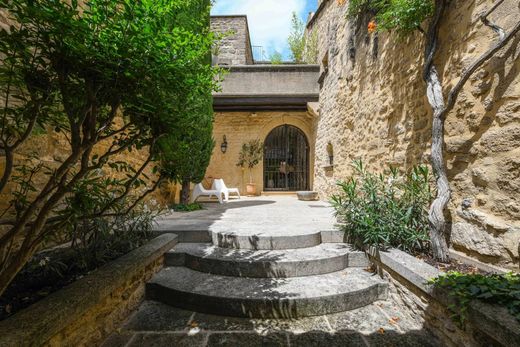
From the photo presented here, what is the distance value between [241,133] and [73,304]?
324 inches

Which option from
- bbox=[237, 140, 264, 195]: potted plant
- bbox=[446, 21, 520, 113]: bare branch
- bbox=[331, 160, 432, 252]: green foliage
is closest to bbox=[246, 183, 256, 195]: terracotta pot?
bbox=[237, 140, 264, 195]: potted plant

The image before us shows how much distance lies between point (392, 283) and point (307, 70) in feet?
23.6

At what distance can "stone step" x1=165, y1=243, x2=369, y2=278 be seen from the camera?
2336mm

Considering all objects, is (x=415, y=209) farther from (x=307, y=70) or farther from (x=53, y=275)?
(x=307, y=70)

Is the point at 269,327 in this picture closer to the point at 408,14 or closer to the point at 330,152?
the point at 408,14

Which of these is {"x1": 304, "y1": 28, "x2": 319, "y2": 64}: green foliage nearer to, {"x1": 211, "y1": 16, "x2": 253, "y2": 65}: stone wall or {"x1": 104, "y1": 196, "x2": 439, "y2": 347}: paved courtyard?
{"x1": 211, "y1": 16, "x2": 253, "y2": 65}: stone wall

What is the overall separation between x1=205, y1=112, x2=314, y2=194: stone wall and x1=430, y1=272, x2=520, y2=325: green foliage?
24.6ft

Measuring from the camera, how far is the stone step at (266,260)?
234cm

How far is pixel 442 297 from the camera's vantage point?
1611 millimetres

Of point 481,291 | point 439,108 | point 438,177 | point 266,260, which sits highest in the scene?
point 439,108

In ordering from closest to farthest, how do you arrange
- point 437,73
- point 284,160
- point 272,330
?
point 272,330
point 437,73
point 284,160

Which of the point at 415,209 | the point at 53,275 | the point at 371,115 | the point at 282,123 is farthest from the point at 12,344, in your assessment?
the point at 282,123

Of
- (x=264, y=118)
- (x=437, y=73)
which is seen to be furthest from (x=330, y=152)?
(x=437, y=73)

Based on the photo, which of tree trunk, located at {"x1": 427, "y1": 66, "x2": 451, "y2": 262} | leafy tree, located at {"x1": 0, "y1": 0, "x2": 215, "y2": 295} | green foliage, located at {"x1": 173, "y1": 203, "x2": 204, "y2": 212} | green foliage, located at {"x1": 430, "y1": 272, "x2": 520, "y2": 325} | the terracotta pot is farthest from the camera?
the terracotta pot
